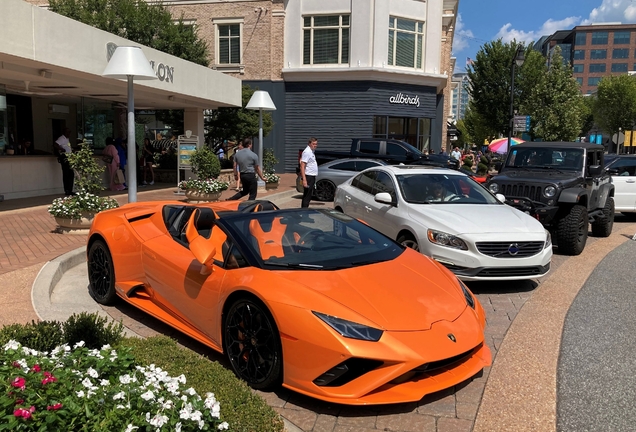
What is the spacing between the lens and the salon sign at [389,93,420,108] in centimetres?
2909

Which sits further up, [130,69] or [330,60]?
[330,60]

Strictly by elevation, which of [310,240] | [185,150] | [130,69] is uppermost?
[130,69]

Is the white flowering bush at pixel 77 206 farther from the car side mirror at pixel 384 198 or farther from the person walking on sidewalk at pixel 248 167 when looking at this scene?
the car side mirror at pixel 384 198

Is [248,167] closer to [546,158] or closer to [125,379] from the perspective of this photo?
[546,158]

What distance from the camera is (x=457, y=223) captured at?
256 inches

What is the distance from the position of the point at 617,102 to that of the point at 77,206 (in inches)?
2485

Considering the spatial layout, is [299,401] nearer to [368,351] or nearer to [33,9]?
[368,351]

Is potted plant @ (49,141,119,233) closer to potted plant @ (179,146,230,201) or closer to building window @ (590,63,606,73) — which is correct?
potted plant @ (179,146,230,201)

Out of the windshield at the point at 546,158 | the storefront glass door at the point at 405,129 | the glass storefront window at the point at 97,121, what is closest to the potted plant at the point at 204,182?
the glass storefront window at the point at 97,121

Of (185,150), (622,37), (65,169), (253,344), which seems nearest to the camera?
(253,344)

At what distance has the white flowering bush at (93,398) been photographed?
208 centimetres

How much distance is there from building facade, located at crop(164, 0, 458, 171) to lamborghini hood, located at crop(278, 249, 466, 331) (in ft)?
81.9

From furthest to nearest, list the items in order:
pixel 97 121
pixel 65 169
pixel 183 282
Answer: pixel 97 121
pixel 65 169
pixel 183 282

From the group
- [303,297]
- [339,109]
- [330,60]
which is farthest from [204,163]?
[330,60]
